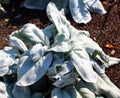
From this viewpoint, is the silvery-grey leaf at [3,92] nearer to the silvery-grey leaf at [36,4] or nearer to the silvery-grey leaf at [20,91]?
the silvery-grey leaf at [20,91]

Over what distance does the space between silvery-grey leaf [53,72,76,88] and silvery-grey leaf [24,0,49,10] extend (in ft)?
5.10

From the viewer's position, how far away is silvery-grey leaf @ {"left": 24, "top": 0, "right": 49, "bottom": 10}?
4.84 metres

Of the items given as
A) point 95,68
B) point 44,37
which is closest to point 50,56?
point 44,37

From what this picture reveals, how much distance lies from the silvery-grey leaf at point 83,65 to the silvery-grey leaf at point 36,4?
144 centimetres

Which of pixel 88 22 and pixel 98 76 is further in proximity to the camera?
pixel 88 22

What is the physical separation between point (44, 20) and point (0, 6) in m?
0.57

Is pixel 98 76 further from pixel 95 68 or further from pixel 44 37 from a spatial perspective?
pixel 44 37

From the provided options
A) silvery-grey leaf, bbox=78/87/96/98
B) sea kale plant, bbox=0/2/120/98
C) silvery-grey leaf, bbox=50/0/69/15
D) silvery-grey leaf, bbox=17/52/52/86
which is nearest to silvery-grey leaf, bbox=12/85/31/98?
sea kale plant, bbox=0/2/120/98

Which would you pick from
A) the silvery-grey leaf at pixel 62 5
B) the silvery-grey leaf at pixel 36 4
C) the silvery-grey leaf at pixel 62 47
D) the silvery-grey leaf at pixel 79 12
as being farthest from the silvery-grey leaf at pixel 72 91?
the silvery-grey leaf at pixel 36 4

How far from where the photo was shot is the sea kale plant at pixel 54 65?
3.48 m

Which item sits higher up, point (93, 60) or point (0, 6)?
point (0, 6)

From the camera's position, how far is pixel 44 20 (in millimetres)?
4691

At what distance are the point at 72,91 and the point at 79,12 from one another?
1353 mm

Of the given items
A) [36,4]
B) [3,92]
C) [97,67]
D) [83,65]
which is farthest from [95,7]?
[3,92]
